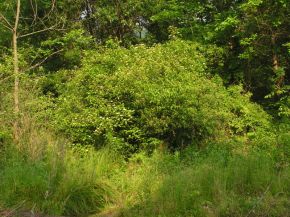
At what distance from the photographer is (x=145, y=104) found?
12.2 metres

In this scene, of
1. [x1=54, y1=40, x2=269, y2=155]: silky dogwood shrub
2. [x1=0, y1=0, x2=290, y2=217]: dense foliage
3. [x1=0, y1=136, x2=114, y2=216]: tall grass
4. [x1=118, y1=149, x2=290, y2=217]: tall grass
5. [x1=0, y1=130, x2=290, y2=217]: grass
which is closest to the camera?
[x1=118, y1=149, x2=290, y2=217]: tall grass

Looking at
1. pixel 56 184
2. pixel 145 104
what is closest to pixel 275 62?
pixel 145 104

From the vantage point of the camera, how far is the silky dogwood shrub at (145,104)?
39.8 feet

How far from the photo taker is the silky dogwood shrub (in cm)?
1212

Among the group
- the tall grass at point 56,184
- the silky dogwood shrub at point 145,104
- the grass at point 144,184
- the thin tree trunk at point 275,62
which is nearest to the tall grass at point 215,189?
the grass at point 144,184

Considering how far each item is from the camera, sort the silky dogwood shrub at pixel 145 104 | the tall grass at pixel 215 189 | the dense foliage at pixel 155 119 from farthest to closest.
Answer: the silky dogwood shrub at pixel 145 104, the dense foliage at pixel 155 119, the tall grass at pixel 215 189

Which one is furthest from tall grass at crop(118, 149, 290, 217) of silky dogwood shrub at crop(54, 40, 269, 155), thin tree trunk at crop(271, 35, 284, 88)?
thin tree trunk at crop(271, 35, 284, 88)

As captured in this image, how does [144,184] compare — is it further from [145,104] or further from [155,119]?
[145,104]

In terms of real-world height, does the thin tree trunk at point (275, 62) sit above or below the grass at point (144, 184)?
above

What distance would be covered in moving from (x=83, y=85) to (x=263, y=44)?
6614mm

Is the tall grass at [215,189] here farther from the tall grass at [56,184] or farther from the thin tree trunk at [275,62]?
the thin tree trunk at [275,62]

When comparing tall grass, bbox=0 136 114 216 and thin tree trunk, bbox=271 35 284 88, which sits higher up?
thin tree trunk, bbox=271 35 284 88

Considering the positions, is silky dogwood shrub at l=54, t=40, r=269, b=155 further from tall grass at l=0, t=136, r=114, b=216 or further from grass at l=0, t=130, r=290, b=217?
tall grass at l=0, t=136, r=114, b=216

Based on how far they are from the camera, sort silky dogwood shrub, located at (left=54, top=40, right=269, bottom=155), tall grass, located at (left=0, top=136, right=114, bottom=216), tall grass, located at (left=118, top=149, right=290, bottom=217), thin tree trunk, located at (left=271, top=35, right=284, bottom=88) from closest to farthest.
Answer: tall grass, located at (left=118, top=149, right=290, bottom=217) → tall grass, located at (left=0, top=136, right=114, bottom=216) → silky dogwood shrub, located at (left=54, top=40, right=269, bottom=155) → thin tree trunk, located at (left=271, top=35, right=284, bottom=88)
